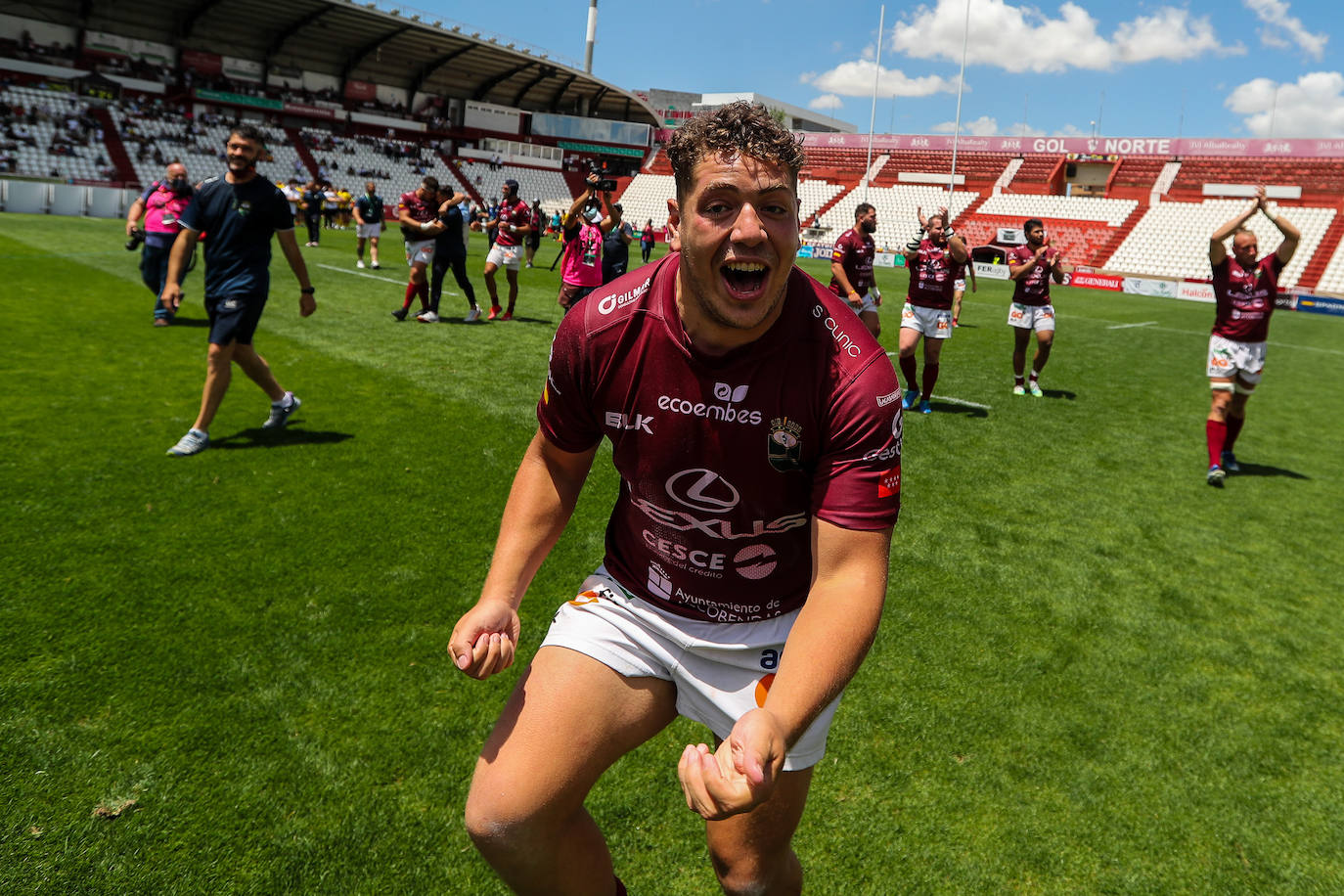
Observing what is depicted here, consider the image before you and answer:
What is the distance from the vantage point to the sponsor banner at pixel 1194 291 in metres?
33.2

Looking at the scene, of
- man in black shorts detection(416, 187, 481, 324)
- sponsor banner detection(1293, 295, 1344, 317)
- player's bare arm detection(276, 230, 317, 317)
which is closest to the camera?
player's bare arm detection(276, 230, 317, 317)

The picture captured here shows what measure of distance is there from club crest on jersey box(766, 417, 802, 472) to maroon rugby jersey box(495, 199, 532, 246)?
13325 millimetres

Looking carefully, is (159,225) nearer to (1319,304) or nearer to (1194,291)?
(1194,291)

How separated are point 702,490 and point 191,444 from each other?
5.77 meters

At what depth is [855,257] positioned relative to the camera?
11.1 meters

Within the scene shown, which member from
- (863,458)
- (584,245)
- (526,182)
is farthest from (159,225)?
(526,182)

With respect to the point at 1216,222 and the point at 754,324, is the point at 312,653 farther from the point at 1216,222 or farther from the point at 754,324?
the point at 1216,222

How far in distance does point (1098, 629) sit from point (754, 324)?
12.9 feet

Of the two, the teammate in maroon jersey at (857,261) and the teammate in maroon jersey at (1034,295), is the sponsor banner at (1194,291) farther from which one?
the teammate in maroon jersey at (857,261)

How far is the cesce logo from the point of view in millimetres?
2188

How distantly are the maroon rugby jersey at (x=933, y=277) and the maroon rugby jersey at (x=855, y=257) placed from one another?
88 centimetres

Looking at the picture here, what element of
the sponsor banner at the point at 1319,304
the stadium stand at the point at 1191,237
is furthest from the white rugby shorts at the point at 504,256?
the stadium stand at the point at 1191,237

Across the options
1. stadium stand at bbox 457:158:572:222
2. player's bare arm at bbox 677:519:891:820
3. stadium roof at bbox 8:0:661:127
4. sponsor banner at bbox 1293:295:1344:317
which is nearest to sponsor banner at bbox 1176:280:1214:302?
sponsor banner at bbox 1293:295:1344:317

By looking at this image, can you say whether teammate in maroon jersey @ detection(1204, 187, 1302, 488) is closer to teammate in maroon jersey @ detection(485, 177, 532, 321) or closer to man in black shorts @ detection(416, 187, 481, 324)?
teammate in maroon jersey @ detection(485, 177, 532, 321)
